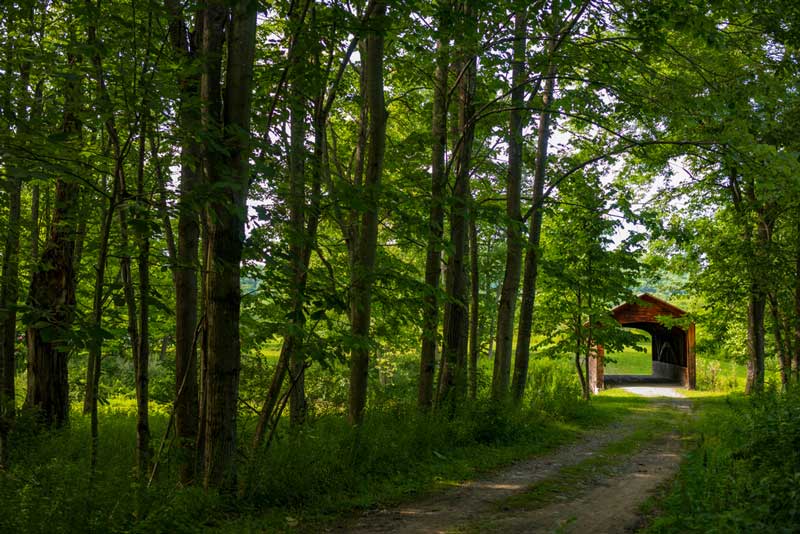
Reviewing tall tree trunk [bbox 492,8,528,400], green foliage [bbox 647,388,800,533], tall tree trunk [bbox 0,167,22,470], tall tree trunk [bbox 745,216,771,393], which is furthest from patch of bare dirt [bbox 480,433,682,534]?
tall tree trunk [bbox 745,216,771,393]

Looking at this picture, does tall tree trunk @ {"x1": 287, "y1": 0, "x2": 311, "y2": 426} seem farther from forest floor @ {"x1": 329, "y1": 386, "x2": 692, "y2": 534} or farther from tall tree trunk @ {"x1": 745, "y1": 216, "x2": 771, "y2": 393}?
tall tree trunk @ {"x1": 745, "y1": 216, "x2": 771, "y2": 393}

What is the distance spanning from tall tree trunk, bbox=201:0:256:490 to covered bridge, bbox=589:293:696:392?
16.6 m

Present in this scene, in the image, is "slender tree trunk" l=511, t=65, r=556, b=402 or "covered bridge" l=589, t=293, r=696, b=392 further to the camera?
"covered bridge" l=589, t=293, r=696, b=392

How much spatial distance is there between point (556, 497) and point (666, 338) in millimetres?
31708

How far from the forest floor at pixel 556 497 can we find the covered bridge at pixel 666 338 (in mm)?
10688

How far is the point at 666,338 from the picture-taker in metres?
35.2

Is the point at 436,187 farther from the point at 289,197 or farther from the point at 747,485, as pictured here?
the point at 747,485

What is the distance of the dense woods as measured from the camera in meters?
4.89

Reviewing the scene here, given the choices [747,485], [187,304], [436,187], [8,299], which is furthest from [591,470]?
[8,299]

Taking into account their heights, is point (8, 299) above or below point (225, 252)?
below

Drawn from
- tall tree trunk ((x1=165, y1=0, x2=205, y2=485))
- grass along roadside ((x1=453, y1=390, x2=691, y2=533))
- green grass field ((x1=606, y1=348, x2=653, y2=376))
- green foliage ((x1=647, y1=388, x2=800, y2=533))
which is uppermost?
tall tree trunk ((x1=165, y1=0, x2=205, y2=485))

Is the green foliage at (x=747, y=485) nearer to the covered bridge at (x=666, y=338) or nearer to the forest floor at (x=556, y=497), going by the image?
the forest floor at (x=556, y=497)

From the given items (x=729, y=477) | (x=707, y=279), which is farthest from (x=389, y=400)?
(x=707, y=279)

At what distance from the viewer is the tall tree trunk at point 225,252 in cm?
517
